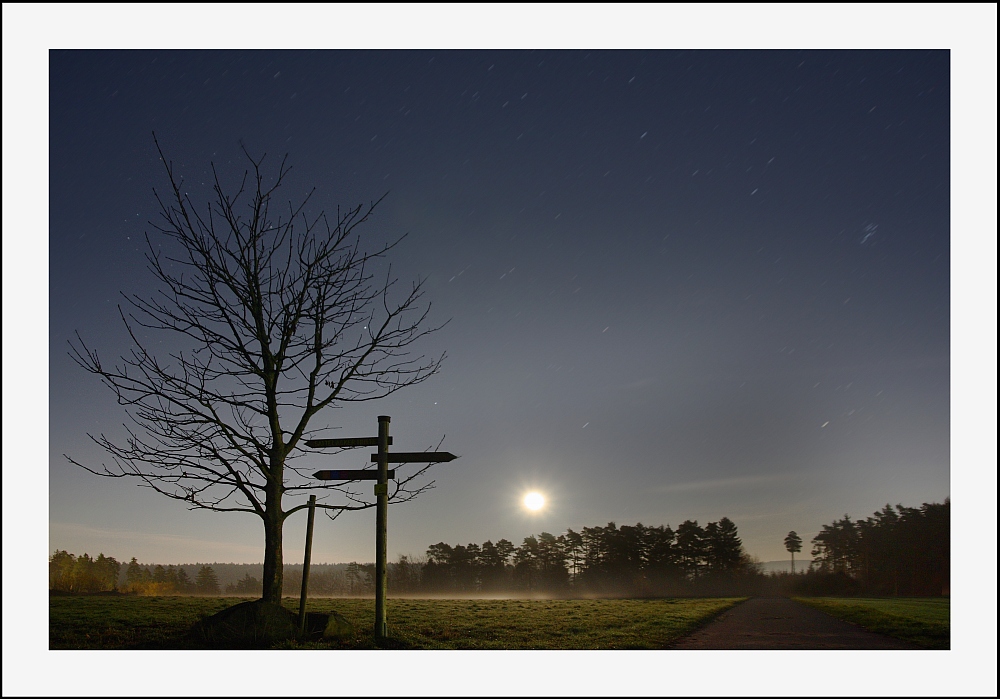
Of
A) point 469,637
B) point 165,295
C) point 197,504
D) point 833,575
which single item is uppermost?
point 165,295

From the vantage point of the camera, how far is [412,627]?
13688 millimetres

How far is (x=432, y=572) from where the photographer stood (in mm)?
38688

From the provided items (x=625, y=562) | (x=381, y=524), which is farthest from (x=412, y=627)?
(x=625, y=562)

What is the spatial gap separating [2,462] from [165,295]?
155 inches

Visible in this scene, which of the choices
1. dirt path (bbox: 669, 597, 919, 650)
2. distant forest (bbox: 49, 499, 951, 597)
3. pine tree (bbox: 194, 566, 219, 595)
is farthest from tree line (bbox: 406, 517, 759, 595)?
dirt path (bbox: 669, 597, 919, 650)

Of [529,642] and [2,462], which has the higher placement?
[2,462]

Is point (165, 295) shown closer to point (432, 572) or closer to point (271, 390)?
point (271, 390)

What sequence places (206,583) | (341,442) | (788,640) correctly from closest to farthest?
1. (341,442)
2. (788,640)
3. (206,583)

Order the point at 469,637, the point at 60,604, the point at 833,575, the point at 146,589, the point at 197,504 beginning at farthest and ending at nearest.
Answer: the point at 833,575 < the point at 146,589 < the point at 60,604 < the point at 469,637 < the point at 197,504

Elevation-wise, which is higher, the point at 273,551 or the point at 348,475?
the point at 348,475

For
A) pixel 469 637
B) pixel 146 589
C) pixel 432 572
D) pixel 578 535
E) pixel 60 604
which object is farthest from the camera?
pixel 578 535

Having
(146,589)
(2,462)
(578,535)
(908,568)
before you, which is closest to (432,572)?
(146,589)

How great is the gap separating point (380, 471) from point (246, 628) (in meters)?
3.32

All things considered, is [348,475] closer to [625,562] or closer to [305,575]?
[305,575]
